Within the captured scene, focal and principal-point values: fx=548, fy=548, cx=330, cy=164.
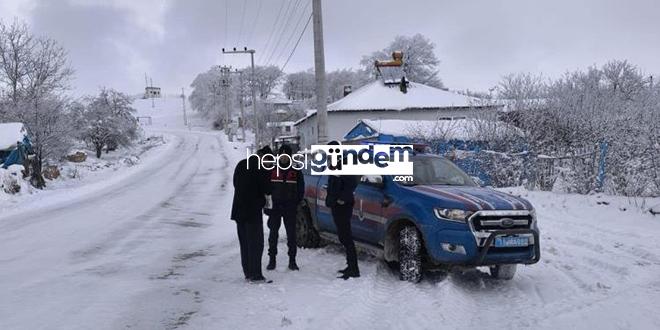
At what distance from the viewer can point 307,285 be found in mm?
6828

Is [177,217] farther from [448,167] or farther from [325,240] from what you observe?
[448,167]

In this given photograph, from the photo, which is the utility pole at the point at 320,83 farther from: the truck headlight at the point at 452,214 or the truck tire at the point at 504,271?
the truck headlight at the point at 452,214

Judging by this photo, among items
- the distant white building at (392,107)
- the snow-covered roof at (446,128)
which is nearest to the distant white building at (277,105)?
the distant white building at (392,107)

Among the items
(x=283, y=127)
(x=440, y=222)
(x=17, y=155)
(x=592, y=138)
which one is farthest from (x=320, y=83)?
(x=283, y=127)

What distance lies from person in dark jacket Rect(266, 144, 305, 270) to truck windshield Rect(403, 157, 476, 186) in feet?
5.14

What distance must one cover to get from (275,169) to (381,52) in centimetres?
7319

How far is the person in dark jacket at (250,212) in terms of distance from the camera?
698 centimetres

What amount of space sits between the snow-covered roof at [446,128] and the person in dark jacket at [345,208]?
11486mm

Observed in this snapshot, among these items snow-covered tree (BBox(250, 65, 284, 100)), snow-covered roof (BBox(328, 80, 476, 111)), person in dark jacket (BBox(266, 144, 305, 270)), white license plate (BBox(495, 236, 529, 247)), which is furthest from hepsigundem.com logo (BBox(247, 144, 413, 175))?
snow-covered tree (BBox(250, 65, 284, 100))

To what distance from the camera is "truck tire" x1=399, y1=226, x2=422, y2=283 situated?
675 cm

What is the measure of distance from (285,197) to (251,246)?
3.19ft

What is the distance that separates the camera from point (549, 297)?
6.24 metres

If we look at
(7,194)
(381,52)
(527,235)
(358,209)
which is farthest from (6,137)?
(381,52)

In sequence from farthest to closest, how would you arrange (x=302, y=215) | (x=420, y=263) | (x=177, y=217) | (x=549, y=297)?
(x=177, y=217), (x=302, y=215), (x=420, y=263), (x=549, y=297)
